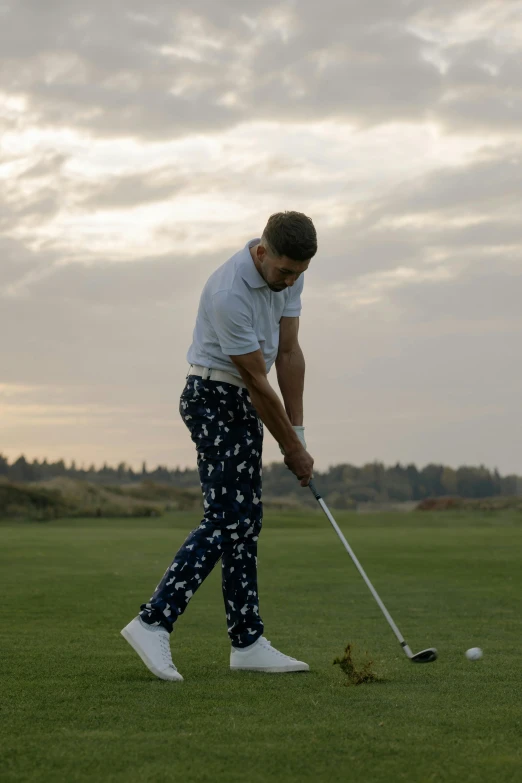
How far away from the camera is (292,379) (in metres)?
4.61

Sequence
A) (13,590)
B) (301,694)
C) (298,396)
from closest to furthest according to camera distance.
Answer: (301,694) < (298,396) < (13,590)

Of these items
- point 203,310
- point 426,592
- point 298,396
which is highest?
point 203,310

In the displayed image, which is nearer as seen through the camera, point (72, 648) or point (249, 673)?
point (249, 673)

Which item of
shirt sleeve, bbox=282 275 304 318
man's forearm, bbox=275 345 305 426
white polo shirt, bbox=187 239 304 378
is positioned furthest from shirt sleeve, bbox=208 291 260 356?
man's forearm, bbox=275 345 305 426

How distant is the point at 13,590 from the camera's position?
787 cm

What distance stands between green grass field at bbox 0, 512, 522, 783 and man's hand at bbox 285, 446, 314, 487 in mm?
781

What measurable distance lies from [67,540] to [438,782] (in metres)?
12.8

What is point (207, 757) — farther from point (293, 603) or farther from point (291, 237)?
point (293, 603)

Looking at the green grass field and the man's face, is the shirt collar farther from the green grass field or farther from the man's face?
the green grass field

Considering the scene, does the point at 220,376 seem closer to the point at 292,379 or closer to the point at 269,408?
the point at 269,408

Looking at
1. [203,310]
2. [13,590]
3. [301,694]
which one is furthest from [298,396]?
[13,590]

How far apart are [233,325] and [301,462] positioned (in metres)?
0.65

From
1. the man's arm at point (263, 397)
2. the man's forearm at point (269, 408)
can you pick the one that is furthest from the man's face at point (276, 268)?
the man's forearm at point (269, 408)

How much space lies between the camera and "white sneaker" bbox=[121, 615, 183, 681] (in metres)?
3.85
